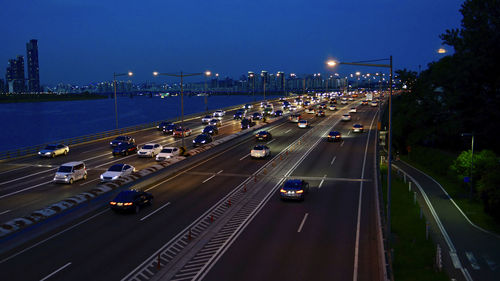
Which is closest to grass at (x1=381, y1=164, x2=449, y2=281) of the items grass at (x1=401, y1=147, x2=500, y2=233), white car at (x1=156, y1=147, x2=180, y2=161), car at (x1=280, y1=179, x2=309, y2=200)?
grass at (x1=401, y1=147, x2=500, y2=233)

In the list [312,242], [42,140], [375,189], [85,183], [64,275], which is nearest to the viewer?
[64,275]

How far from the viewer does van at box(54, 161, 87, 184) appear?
33.8m

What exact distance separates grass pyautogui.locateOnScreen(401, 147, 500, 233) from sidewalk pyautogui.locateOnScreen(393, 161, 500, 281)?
0.68 meters

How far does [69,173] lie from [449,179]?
37346 mm

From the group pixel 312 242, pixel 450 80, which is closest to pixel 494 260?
pixel 312 242

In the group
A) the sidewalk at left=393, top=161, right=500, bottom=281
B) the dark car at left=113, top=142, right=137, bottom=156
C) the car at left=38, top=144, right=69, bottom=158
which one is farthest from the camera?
the dark car at left=113, top=142, right=137, bottom=156

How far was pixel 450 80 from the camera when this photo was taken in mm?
41625

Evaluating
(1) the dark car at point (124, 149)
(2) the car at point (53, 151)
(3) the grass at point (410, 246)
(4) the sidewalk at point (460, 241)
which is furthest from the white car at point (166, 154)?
(4) the sidewalk at point (460, 241)

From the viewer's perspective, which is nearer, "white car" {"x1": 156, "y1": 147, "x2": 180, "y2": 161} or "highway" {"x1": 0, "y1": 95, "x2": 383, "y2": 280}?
"highway" {"x1": 0, "y1": 95, "x2": 383, "y2": 280}

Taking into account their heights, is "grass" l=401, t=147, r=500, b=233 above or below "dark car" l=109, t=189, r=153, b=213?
below

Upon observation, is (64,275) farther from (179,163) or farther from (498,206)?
(498,206)

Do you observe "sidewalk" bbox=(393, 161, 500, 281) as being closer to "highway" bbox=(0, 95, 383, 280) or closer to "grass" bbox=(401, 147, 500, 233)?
"grass" bbox=(401, 147, 500, 233)

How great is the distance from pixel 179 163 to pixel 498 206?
26.0m

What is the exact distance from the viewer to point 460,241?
24.8 metres
